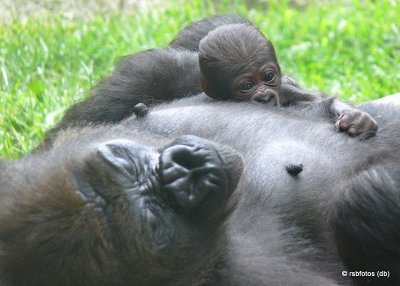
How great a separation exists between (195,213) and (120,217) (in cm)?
27

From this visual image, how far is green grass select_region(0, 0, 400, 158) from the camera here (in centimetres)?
562

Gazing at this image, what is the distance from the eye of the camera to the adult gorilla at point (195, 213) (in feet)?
8.61

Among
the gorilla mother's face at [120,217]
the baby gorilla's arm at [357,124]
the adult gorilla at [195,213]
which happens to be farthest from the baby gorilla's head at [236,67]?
the gorilla mother's face at [120,217]

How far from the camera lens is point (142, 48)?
6918mm

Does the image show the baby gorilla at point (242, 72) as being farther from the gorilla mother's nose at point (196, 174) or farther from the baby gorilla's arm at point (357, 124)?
the gorilla mother's nose at point (196, 174)

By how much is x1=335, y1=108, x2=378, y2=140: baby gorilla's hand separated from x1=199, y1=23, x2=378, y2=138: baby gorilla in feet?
1.50

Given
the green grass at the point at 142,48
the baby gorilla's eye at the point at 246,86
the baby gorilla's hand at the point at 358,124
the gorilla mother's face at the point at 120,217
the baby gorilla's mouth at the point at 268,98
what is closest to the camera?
the gorilla mother's face at the point at 120,217

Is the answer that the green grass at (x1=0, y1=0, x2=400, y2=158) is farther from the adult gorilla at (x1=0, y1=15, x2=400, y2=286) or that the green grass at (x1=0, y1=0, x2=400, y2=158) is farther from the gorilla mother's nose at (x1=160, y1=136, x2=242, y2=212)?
the gorilla mother's nose at (x1=160, y1=136, x2=242, y2=212)

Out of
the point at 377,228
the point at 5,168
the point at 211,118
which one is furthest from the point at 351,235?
the point at 5,168

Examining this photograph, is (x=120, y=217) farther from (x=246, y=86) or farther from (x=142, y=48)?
(x=142, y=48)

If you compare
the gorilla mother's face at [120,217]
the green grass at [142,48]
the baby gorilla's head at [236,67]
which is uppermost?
the gorilla mother's face at [120,217]

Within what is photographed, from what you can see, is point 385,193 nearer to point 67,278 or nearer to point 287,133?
point 287,133

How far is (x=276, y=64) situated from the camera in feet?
14.4

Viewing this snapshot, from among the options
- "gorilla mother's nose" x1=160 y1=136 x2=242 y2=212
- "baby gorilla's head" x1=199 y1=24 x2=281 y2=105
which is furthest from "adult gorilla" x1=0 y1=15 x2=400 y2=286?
"baby gorilla's head" x1=199 y1=24 x2=281 y2=105
